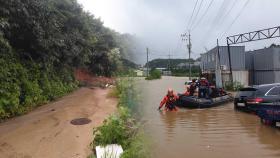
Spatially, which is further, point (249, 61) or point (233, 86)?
point (249, 61)

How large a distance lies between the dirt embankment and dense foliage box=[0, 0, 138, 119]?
818mm

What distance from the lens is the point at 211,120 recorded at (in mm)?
16109

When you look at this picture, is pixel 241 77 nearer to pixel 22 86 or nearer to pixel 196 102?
pixel 196 102

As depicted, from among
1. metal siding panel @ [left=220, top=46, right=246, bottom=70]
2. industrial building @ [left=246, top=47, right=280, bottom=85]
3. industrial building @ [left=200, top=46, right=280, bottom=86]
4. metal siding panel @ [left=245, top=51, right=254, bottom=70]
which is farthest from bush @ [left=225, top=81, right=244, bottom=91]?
metal siding panel @ [left=245, top=51, right=254, bottom=70]

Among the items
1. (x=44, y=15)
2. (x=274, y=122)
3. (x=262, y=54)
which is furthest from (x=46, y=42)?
(x=262, y=54)

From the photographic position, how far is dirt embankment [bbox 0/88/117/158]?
898cm

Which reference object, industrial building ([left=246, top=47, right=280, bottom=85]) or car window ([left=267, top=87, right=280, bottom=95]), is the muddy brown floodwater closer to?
car window ([left=267, top=87, right=280, bottom=95])

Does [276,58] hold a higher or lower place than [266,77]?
higher

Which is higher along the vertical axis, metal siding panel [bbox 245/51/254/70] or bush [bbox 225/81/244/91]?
metal siding panel [bbox 245/51/254/70]

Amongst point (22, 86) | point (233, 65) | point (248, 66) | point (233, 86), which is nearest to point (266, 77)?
point (248, 66)

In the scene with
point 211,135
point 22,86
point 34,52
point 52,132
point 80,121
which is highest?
point 34,52

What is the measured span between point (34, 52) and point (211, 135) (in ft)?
29.4

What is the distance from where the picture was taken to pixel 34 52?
1575 centimetres

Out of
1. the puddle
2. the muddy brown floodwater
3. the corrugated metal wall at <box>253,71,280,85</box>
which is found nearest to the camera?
the muddy brown floodwater
